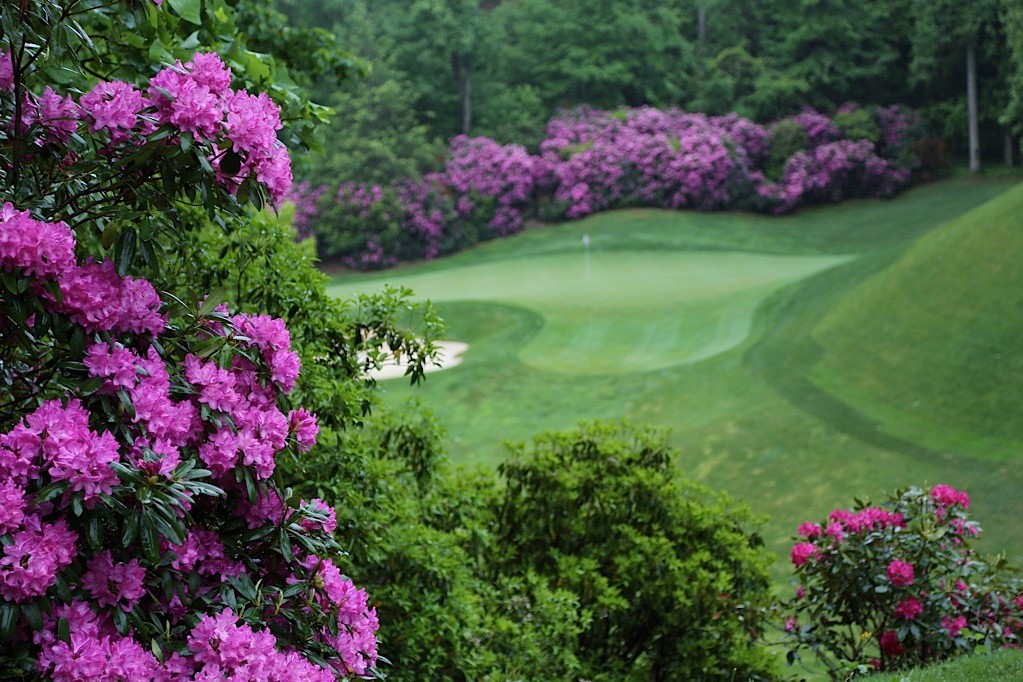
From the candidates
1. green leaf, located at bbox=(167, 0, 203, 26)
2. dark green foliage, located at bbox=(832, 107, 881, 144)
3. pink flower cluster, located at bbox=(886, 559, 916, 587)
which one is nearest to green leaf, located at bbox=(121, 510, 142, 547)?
green leaf, located at bbox=(167, 0, 203, 26)

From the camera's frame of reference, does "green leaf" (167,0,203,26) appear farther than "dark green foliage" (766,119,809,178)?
No

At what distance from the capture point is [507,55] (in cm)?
3397

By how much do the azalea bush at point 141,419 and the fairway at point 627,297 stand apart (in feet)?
48.3

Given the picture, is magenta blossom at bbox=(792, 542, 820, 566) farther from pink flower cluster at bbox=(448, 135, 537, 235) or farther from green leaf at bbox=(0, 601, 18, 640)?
pink flower cluster at bbox=(448, 135, 537, 235)

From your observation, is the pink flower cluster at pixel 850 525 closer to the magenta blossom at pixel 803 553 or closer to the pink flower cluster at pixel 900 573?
the magenta blossom at pixel 803 553

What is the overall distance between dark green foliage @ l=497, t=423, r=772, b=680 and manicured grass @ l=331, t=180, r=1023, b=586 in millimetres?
4308

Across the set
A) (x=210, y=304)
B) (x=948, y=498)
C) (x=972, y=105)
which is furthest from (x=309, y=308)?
(x=972, y=105)

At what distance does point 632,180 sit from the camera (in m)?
29.0

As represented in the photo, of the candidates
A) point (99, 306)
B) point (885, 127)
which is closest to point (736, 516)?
point (99, 306)

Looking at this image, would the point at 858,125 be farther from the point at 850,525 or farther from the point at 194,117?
the point at 194,117

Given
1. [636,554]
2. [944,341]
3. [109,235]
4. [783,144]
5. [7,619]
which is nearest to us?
[7,619]

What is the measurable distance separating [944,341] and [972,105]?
59.8 ft

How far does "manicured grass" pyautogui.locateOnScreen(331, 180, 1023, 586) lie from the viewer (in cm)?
1189

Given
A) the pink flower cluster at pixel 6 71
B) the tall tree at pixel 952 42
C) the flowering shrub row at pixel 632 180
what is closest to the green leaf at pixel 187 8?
the pink flower cluster at pixel 6 71
